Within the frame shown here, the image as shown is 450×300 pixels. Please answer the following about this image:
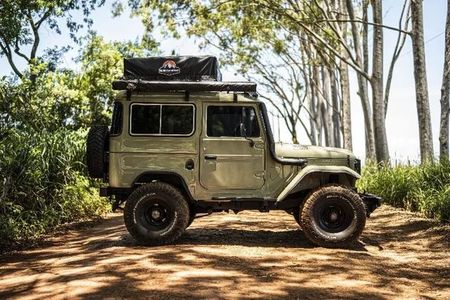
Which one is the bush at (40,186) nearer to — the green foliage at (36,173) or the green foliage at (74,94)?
the green foliage at (36,173)

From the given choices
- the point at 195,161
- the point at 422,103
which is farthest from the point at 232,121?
the point at 422,103

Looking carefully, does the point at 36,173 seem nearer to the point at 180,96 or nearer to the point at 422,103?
the point at 180,96

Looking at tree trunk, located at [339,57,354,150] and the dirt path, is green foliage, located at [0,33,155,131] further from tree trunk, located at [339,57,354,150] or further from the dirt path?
tree trunk, located at [339,57,354,150]

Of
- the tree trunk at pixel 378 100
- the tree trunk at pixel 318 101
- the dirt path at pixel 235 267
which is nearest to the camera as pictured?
the dirt path at pixel 235 267

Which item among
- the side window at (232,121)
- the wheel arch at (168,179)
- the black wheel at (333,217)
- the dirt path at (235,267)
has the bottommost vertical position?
the dirt path at (235,267)

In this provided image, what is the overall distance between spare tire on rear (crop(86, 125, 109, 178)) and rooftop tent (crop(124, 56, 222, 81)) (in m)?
0.95

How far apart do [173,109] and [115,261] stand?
247cm

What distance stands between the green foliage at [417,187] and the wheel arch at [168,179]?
487 cm

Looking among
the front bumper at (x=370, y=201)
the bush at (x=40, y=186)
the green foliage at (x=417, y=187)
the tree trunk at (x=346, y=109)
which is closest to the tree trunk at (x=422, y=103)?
the green foliage at (x=417, y=187)

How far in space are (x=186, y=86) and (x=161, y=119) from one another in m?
0.64

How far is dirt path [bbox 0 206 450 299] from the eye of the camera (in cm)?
510

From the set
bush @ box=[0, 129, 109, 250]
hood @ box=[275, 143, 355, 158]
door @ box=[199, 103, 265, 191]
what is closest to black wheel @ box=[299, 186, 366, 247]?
hood @ box=[275, 143, 355, 158]

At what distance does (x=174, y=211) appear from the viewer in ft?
24.6

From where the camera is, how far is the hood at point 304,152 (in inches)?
303
